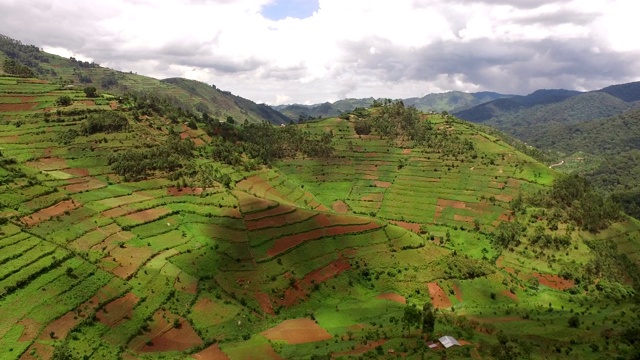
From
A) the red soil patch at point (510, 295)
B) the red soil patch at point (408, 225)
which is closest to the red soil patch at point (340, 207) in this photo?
the red soil patch at point (408, 225)

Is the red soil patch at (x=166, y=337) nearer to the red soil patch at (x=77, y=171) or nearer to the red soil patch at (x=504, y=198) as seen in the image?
the red soil patch at (x=77, y=171)

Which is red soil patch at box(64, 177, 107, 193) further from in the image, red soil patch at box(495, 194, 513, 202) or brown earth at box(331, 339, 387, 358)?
red soil patch at box(495, 194, 513, 202)

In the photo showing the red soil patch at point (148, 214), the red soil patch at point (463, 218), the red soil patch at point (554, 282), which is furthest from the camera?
the red soil patch at point (463, 218)

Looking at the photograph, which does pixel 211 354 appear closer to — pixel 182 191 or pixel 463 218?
pixel 182 191

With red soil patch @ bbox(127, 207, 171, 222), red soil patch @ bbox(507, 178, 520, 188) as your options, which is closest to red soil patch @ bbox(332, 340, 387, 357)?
red soil patch @ bbox(127, 207, 171, 222)

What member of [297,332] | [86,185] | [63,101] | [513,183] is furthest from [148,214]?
[513,183]
